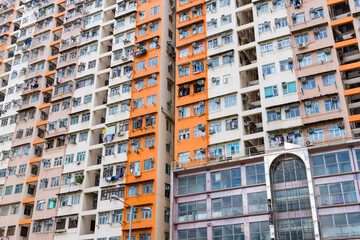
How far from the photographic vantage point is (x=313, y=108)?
39.3 metres

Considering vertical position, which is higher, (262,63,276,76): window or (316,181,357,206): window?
(262,63,276,76): window

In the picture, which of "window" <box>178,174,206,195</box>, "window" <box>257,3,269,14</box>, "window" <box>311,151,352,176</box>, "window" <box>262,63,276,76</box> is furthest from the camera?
"window" <box>257,3,269,14</box>

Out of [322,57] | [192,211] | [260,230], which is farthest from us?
[322,57]

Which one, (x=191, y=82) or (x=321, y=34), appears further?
(x=191, y=82)

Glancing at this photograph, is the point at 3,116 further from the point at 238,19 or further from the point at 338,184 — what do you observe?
the point at 338,184

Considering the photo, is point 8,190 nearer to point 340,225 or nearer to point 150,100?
point 150,100

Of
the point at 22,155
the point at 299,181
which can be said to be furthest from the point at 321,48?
the point at 22,155

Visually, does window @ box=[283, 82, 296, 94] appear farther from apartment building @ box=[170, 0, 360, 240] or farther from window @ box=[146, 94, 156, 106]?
window @ box=[146, 94, 156, 106]

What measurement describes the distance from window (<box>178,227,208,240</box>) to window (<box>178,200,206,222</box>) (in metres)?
1.04

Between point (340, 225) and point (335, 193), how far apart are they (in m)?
2.57

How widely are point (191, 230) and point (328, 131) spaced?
15301mm

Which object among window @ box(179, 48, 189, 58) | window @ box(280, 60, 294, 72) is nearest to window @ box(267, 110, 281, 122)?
window @ box(280, 60, 294, 72)

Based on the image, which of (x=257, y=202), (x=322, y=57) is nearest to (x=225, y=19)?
(x=322, y=57)

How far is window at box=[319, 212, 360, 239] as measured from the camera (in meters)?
32.6
